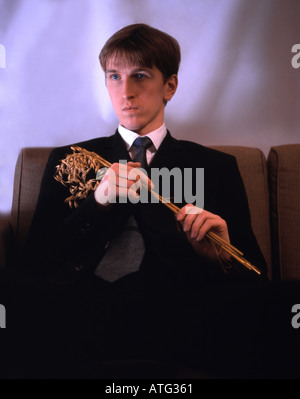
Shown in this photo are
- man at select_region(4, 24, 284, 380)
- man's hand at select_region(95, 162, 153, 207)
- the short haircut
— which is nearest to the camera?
man at select_region(4, 24, 284, 380)

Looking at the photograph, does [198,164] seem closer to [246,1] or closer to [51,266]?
[51,266]

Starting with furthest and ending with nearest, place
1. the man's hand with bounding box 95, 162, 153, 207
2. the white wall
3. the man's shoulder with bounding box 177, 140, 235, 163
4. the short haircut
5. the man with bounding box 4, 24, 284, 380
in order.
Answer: the white wall, the man's shoulder with bounding box 177, 140, 235, 163, the short haircut, the man's hand with bounding box 95, 162, 153, 207, the man with bounding box 4, 24, 284, 380

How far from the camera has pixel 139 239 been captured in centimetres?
108

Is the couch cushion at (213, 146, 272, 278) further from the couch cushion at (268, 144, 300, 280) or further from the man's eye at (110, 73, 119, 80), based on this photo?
the man's eye at (110, 73, 119, 80)

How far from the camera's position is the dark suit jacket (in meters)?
1.05

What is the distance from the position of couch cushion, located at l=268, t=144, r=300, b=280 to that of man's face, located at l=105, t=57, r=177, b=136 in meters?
0.45

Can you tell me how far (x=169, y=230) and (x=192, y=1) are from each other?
89cm

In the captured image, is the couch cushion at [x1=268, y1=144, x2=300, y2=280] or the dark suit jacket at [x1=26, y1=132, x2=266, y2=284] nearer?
the dark suit jacket at [x1=26, y1=132, x2=266, y2=284]

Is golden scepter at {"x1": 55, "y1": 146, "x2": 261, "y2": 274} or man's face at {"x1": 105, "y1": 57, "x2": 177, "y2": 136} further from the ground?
man's face at {"x1": 105, "y1": 57, "x2": 177, "y2": 136}

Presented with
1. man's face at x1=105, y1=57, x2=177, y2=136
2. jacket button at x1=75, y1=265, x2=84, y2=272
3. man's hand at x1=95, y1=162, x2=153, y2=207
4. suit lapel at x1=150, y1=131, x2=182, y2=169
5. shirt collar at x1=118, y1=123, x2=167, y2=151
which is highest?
man's face at x1=105, y1=57, x2=177, y2=136

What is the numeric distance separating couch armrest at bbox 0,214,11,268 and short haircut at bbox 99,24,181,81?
1.87 feet

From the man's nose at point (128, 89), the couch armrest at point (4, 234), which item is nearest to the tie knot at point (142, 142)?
the man's nose at point (128, 89)

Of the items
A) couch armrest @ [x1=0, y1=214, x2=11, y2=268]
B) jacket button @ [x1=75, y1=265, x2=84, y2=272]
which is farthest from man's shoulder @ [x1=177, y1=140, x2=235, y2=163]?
couch armrest @ [x1=0, y1=214, x2=11, y2=268]

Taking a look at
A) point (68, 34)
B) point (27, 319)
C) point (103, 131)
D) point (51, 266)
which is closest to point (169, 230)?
point (51, 266)
